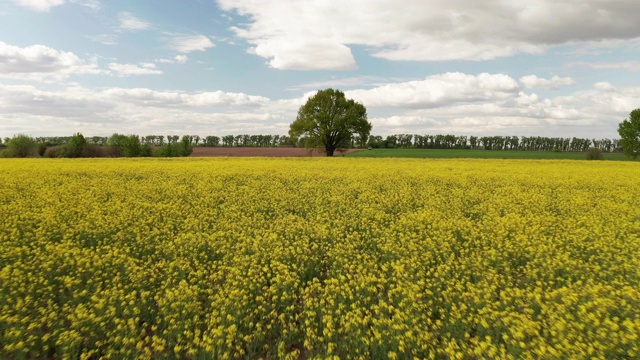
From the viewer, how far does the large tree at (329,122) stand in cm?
5391

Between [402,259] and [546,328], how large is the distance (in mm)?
2521

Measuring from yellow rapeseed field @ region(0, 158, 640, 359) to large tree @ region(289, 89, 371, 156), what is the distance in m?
39.8

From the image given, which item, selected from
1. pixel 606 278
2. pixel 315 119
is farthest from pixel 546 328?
pixel 315 119

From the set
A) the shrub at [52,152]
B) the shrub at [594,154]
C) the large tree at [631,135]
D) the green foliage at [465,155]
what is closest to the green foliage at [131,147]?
the shrub at [52,152]

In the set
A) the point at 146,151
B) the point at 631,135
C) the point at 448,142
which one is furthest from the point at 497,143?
the point at 146,151

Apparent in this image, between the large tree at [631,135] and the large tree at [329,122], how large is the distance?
4767 cm

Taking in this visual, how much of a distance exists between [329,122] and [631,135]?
5494cm

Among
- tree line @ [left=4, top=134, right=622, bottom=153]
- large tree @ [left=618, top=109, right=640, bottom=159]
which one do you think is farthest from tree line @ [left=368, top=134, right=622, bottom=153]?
large tree @ [left=618, top=109, right=640, bottom=159]

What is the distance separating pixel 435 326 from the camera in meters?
4.66

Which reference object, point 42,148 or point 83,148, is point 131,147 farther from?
point 42,148

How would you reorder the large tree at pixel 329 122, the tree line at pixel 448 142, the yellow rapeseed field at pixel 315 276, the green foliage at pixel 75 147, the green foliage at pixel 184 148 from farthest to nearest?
the tree line at pixel 448 142
the green foliage at pixel 184 148
the green foliage at pixel 75 147
the large tree at pixel 329 122
the yellow rapeseed field at pixel 315 276

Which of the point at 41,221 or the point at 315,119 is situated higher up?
the point at 315,119

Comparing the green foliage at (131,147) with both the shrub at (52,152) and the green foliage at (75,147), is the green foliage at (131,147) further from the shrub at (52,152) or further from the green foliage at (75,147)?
the shrub at (52,152)

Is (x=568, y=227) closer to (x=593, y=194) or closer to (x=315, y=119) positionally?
(x=593, y=194)
